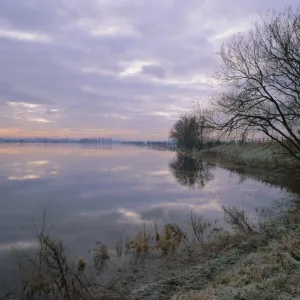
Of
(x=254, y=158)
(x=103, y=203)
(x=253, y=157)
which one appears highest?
(x=253, y=157)

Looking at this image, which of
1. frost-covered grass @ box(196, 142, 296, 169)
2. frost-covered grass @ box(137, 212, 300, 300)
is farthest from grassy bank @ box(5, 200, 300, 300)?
frost-covered grass @ box(196, 142, 296, 169)

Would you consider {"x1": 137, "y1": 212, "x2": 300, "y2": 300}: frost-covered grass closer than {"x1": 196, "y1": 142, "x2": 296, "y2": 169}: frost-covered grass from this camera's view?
Yes

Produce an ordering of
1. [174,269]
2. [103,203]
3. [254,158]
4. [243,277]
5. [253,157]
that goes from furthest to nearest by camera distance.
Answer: [253,157], [254,158], [103,203], [174,269], [243,277]

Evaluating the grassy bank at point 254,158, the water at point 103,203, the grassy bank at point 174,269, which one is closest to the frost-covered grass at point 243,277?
the grassy bank at point 174,269

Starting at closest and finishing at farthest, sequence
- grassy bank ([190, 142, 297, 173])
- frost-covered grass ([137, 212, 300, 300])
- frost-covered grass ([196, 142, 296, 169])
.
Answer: frost-covered grass ([137, 212, 300, 300]) → grassy bank ([190, 142, 297, 173]) → frost-covered grass ([196, 142, 296, 169])

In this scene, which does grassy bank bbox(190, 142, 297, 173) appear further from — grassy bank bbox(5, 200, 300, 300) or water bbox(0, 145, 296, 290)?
grassy bank bbox(5, 200, 300, 300)

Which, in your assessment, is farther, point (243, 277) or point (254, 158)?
point (254, 158)

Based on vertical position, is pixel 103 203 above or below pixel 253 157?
below

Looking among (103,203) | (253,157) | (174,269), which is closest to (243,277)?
(174,269)

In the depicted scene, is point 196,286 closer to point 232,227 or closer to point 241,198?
point 232,227

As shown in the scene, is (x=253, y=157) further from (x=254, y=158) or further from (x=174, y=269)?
(x=174, y=269)

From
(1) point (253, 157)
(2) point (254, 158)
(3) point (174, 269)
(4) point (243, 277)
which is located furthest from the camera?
(1) point (253, 157)

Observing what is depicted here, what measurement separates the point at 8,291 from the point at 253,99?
13.6m

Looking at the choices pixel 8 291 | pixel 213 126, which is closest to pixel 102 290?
pixel 8 291
